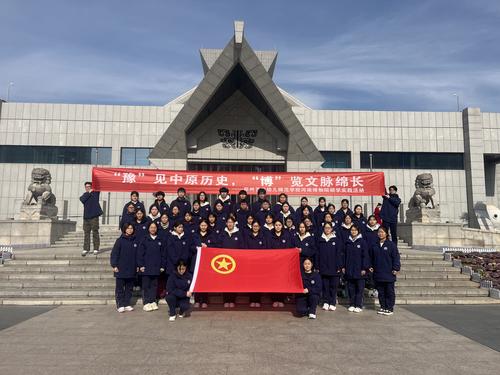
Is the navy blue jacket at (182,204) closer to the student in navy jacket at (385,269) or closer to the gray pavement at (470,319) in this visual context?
the student in navy jacket at (385,269)

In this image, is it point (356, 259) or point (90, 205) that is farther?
point (90, 205)

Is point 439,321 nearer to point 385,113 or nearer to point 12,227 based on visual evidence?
point 12,227

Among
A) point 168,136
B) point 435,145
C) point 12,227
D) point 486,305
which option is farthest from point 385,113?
point 12,227

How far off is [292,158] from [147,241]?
9.51 m

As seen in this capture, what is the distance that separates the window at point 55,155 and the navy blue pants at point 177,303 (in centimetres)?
2130

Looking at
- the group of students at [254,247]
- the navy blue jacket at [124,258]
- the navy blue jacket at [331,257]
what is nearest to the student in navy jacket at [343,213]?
the group of students at [254,247]

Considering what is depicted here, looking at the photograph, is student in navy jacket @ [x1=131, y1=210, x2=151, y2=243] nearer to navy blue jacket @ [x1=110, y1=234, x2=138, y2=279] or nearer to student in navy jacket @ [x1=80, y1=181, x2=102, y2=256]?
navy blue jacket @ [x1=110, y1=234, x2=138, y2=279]

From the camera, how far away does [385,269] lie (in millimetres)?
7727

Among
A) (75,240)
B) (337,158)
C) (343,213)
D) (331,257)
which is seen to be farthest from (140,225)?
(337,158)

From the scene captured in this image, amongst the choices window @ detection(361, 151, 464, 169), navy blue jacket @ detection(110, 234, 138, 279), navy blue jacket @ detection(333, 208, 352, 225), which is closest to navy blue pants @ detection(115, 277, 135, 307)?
navy blue jacket @ detection(110, 234, 138, 279)

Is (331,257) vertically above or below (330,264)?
above

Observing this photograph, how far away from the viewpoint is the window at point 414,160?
2730cm

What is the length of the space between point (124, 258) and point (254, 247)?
2919 millimetres

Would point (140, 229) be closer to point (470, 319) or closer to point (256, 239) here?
point (256, 239)
